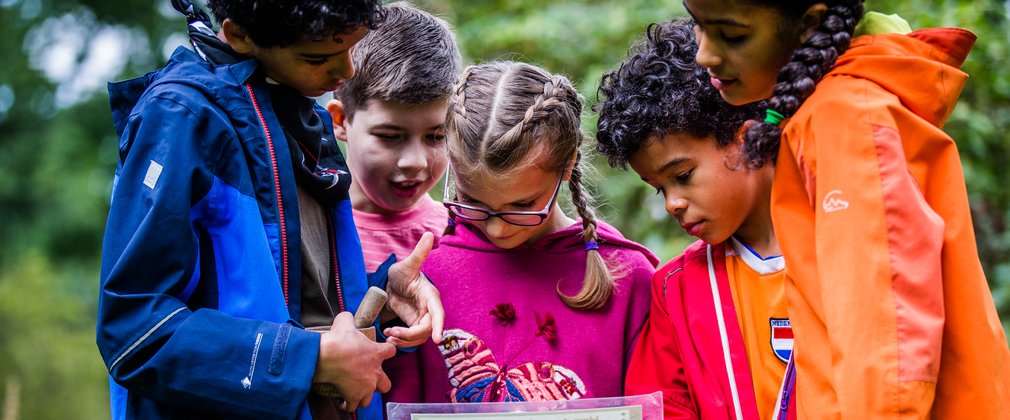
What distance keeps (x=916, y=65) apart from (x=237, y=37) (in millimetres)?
1519

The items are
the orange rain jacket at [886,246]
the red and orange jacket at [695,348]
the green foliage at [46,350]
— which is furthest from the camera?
the green foliage at [46,350]

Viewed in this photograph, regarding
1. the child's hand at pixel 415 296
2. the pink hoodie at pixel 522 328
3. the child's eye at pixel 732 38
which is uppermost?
the child's eye at pixel 732 38

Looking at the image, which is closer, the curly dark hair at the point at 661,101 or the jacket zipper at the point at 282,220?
the jacket zipper at the point at 282,220

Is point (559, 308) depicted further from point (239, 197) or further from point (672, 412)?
point (239, 197)

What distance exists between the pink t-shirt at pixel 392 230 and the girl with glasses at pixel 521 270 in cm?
34

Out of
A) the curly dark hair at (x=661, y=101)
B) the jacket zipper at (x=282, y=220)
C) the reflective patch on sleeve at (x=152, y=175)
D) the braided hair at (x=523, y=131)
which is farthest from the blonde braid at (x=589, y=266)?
the reflective patch on sleeve at (x=152, y=175)

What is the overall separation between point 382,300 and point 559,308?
56cm

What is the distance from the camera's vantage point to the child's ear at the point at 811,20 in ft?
6.66

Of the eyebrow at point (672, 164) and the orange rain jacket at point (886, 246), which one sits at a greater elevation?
the orange rain jacket at point (886, 246)

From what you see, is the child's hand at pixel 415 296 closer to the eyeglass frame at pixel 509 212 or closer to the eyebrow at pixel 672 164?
the eyeglass frame at pixel 509 212

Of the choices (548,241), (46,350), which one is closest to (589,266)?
(548,241)

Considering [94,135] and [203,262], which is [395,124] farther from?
[94,135]

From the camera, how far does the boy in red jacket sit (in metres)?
2.41

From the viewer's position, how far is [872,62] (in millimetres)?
1918
